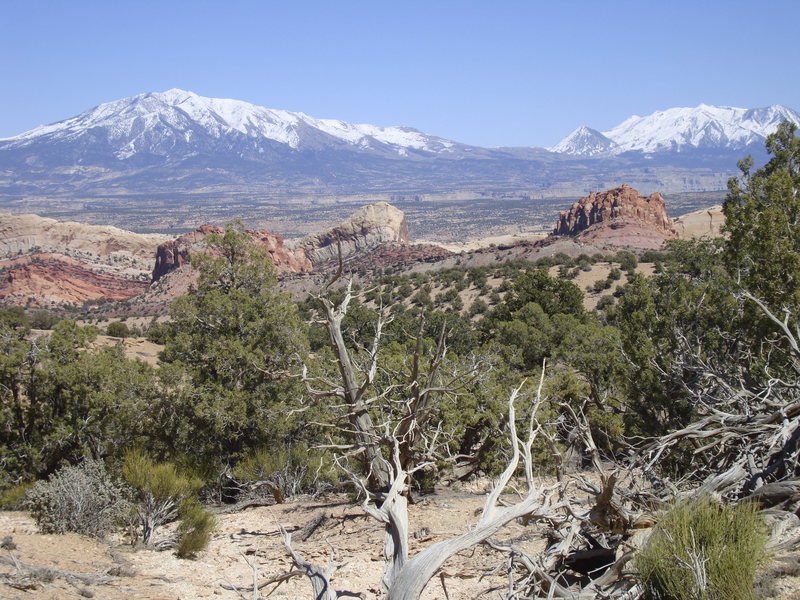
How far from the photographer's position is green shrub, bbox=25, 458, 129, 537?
9.84 meters

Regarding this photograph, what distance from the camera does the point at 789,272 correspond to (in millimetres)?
11102

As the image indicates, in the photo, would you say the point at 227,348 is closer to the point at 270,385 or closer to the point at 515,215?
the point at 270,385

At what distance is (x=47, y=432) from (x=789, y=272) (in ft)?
47.7

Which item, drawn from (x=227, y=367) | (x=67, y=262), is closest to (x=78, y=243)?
(x=67, y=262)

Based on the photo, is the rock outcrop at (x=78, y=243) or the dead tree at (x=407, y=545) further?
the rock outcrop at (x=78, y=243)

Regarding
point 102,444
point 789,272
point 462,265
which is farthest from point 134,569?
point 462,265

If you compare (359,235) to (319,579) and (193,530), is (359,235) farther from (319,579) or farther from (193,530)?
(319,579)

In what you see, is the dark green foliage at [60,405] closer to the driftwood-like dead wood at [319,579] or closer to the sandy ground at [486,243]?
the driftwood-like dead wood at [319,579]

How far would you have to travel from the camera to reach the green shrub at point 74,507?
9.84 m

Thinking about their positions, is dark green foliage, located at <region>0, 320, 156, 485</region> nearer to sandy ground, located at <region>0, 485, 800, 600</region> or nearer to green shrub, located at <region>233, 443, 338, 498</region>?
sandy ground, located at <region>0, 485, 800, 600</region>

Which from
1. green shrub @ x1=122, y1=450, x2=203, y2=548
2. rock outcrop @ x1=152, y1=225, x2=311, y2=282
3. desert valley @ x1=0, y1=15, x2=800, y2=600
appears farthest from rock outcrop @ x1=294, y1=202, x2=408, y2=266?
green shrub @ x1=122, y1=450, x2=203, y2=548

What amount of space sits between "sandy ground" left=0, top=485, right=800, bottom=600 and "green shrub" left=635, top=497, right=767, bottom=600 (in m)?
2.21

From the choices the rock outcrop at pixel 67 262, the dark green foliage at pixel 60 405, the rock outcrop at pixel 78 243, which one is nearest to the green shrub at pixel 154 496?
the dark green foliage at pixel 60 405

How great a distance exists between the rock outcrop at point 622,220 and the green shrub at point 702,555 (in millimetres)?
80457
